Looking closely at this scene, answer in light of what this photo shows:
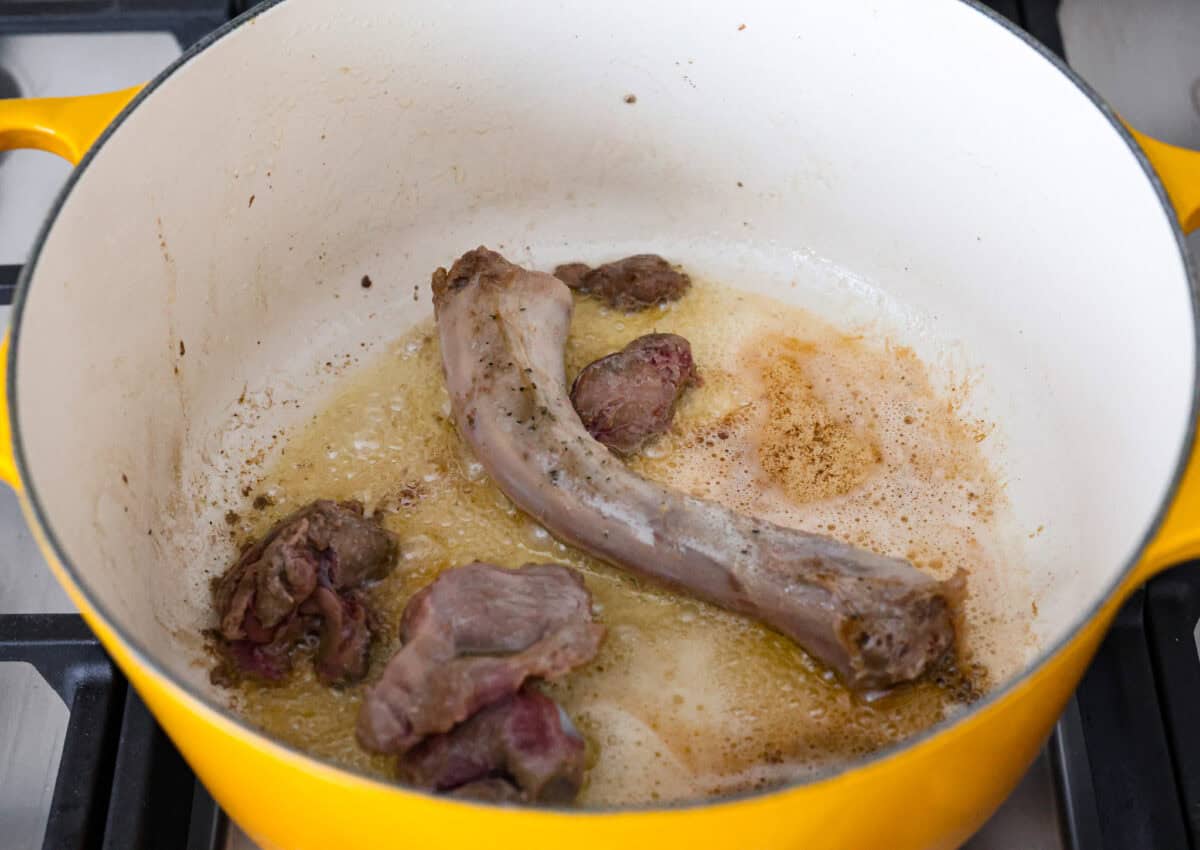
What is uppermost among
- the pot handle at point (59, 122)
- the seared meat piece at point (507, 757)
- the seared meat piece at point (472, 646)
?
the pot handle at point (59, 122)

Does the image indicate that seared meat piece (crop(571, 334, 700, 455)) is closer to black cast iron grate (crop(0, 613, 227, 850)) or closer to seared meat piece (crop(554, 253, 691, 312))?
seared meat piece (crop(554, 253, 691, 312))

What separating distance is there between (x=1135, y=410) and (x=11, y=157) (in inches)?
71.6

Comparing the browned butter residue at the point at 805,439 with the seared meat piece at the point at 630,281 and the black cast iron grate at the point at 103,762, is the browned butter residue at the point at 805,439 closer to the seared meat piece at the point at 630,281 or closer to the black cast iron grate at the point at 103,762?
the seared meat piece at the point at 630,281

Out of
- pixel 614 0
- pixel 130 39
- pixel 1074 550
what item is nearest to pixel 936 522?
pixel 1074 550

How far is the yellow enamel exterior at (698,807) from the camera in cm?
90

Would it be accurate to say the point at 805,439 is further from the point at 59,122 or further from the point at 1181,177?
the point at 59,122

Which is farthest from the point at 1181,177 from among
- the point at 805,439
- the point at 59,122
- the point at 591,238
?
the point at 59,122

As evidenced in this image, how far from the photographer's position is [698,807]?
0.88 meters

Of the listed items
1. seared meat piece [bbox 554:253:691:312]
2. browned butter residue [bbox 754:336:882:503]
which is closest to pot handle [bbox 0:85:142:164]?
seared meat piece [bbox 554:253:691:312]

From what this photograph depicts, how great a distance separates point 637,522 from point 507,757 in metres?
0.31

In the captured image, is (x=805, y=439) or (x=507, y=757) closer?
(x=507, y=757)

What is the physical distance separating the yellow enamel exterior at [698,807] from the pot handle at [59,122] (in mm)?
381

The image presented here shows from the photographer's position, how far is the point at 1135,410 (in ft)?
4.40

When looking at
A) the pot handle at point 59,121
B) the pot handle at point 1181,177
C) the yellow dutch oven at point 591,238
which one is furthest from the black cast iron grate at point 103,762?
the pot handle at point 1181,177
